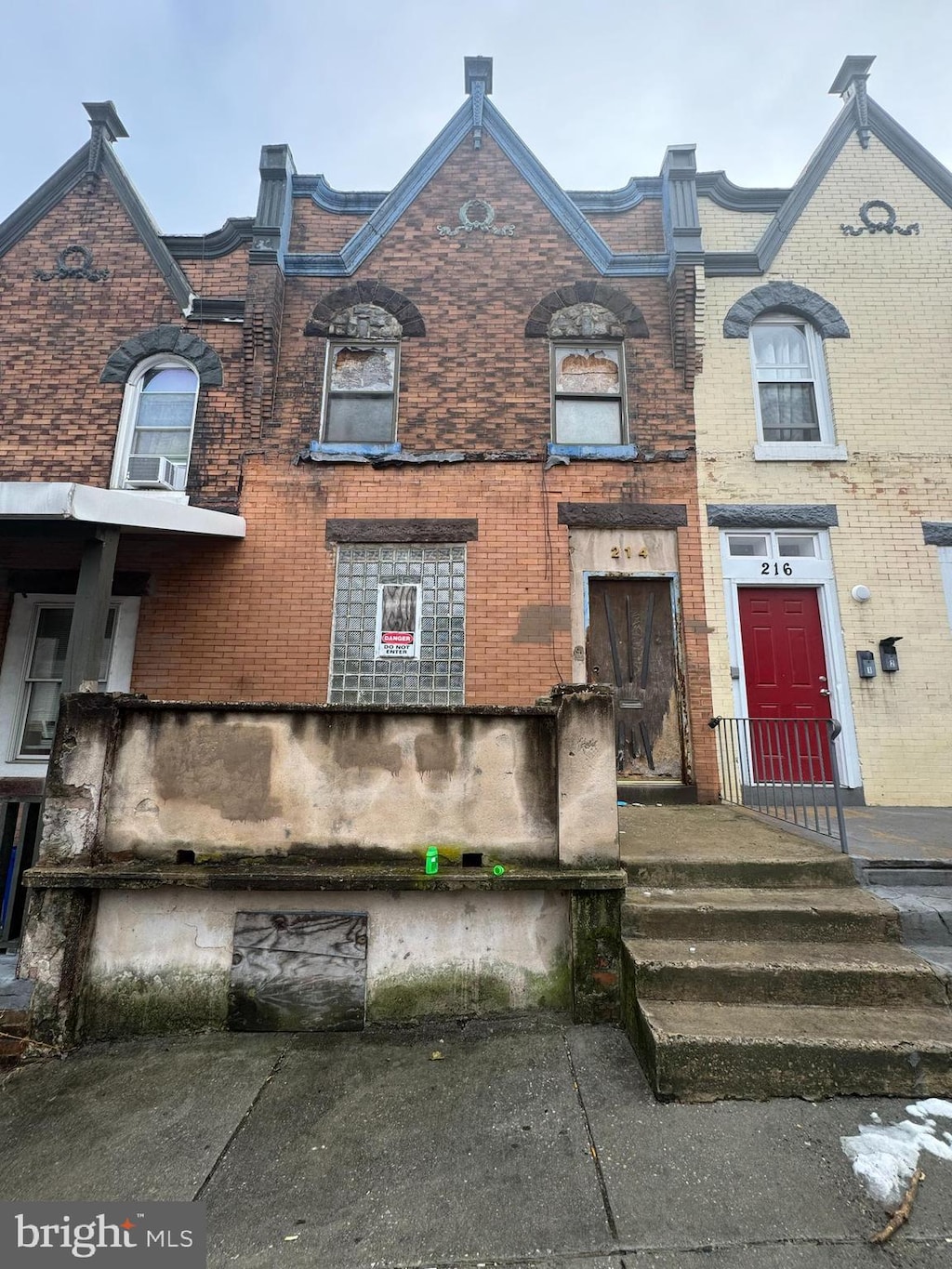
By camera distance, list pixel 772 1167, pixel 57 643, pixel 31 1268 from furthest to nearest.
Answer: pixel 57 643 → pixel 772 1167 → pixel 31 1268

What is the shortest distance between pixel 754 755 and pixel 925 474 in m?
4.33

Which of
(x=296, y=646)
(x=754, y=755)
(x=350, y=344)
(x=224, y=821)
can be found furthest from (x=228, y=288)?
(x=754, y=755)

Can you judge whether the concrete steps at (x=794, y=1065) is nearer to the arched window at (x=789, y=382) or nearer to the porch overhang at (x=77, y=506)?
the porch overhang at (x=77, y=506)

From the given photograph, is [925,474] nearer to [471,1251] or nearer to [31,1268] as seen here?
[471,1251]

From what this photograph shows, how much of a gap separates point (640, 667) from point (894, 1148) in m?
5.14

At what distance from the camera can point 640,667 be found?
24.3 feet

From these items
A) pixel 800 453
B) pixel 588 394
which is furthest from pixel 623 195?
pixel 800 453

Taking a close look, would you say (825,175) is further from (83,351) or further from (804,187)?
(83,351)

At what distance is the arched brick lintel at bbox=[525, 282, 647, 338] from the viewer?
825 cm

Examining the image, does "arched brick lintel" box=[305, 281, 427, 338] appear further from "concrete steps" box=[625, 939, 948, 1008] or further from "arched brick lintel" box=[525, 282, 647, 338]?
"concrete steps" box=[625, 939, 948, 1008]

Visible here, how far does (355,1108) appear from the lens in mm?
3018

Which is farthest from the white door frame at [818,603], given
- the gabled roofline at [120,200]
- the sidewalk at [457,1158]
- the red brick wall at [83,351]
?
the gabled roofline at [120,200]

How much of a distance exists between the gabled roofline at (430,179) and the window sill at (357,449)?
104 inches

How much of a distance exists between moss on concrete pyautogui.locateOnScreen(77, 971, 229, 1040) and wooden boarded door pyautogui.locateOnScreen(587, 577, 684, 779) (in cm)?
475
